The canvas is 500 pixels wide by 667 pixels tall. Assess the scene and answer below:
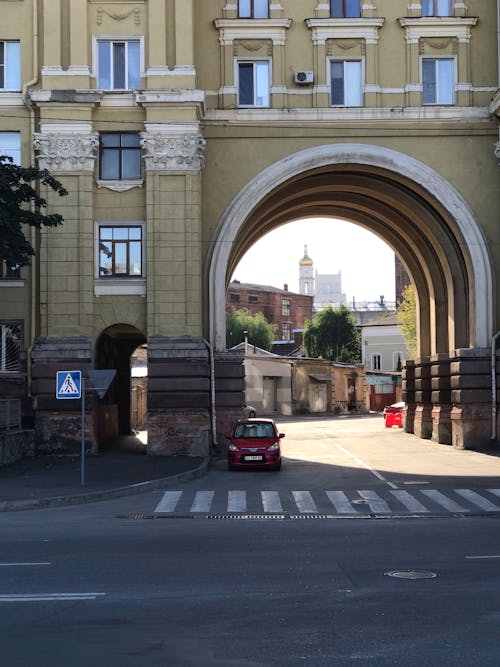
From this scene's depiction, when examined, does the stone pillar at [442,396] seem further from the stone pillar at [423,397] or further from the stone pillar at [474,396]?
the stone pillar at [474,396]

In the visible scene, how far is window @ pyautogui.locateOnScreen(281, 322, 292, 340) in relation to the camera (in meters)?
137

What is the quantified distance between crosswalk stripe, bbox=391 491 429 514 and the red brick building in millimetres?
100134

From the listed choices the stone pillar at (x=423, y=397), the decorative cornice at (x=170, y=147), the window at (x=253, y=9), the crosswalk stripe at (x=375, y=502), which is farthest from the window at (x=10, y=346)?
the stone pillar at (x=423, y=397)

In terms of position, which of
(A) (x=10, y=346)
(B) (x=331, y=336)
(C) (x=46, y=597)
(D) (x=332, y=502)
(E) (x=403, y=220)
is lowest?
(D) (x=332, y=502)

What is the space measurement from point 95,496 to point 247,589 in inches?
436

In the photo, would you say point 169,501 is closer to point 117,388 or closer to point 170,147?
point 170,147

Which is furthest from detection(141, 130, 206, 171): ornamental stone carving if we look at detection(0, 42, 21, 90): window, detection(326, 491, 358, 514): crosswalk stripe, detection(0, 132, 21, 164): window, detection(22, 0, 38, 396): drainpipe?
detection(326, 491, 358, 514): crosswalk stripe

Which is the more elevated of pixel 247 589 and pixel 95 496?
pixel 247 589

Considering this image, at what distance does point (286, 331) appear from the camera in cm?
13750

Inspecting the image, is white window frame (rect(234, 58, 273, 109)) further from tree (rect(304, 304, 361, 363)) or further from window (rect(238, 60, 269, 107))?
tree (rect(304, 304, 361, 363))

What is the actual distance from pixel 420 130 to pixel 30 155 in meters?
13.4

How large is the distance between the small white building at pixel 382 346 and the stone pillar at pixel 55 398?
242 feet

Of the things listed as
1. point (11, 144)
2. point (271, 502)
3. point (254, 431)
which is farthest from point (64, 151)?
point (271, 502)

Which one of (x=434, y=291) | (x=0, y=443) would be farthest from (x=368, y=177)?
(x=0, y=443)
